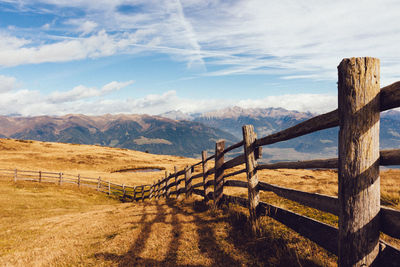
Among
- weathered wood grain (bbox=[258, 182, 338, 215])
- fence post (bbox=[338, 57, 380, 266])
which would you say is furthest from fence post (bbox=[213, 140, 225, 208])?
fence post (bbox=[338, 57, 380, 266])

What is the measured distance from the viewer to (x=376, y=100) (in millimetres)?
2846

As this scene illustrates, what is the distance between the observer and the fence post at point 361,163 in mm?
2830

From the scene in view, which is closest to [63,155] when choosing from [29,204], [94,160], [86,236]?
[94,160]

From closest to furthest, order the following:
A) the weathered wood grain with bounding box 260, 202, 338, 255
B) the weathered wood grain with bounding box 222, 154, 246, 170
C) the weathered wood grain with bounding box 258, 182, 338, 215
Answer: the weathered wood grain with bounding box 258, 182, 338, 215, the weathered wood grain with bounding box 260, 202, 338, 255, the weathered wood grain with bounding box 222, 154, 246, 170

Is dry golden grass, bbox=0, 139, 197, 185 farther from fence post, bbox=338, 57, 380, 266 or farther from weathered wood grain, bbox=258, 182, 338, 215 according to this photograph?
fence post, bbox=338, 57, 380, 266

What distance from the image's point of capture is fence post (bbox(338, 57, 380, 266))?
2830mm

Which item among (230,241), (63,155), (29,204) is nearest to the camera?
(230,241)

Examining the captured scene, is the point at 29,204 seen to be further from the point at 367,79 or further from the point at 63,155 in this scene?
the point at 63,155

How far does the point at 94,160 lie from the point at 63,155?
8.09m

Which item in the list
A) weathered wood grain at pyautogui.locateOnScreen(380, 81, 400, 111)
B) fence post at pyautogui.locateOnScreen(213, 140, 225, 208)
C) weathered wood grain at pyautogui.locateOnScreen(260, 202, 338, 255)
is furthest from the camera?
fence post at pyautogui.locateOnScreen(213, 140, 225, 208)

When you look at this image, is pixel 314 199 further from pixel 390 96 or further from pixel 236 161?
pixel 236 161

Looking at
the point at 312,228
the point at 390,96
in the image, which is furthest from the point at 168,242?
the point at 390,96

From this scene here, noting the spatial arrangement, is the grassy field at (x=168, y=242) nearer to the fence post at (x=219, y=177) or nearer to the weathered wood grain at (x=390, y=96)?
the fence post at (x=219, y=177)

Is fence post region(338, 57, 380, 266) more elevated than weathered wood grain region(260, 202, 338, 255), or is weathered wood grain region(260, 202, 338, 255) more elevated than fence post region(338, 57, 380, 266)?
fence post region(338, 57, 380, 266)
